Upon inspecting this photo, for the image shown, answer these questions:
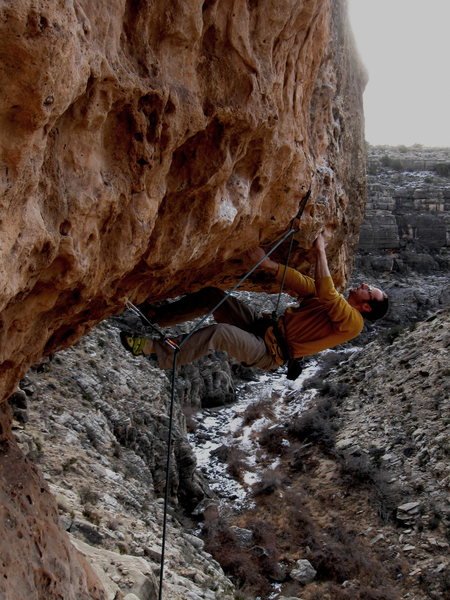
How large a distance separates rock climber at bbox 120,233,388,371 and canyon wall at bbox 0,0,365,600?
1.34ft

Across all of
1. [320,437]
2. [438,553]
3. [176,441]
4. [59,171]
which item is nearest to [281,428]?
[320,437]

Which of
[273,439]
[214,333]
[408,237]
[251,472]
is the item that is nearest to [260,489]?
[251,472]

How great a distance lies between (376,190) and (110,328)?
27.3 m

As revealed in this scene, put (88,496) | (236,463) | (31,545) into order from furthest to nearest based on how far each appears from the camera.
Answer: (236,463) < (88,496) < (31,545)

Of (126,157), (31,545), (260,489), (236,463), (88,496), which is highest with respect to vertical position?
(126,157)

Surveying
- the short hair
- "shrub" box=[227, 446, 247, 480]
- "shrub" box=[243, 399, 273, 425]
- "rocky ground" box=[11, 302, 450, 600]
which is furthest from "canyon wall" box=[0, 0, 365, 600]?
"shrub" box=[243, 399, 273, 425]

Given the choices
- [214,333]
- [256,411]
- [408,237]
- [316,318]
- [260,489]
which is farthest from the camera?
[408,237]

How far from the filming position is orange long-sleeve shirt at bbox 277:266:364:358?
203 inches

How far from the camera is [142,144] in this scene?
3363 mm

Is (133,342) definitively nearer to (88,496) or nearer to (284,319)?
(284,319)

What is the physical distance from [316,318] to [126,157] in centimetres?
274

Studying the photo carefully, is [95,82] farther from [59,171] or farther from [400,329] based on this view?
[400,329]

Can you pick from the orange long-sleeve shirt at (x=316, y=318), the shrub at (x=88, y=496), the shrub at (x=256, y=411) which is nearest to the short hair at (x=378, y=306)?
the orange long-sleeve shirt at (x=316, y=318)

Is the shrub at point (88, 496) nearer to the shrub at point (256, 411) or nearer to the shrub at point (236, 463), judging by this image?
the shrub at point (236, 463)
